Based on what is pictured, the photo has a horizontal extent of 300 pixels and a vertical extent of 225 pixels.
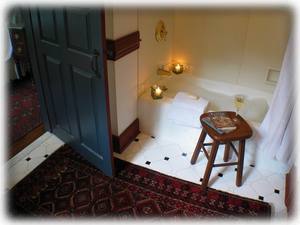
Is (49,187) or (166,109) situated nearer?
(49,187)

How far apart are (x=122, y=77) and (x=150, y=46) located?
53 centimetres

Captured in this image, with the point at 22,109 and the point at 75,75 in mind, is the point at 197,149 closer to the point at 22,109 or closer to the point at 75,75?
the point at 75,75

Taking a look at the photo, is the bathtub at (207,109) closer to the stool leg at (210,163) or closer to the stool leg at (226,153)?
the stool leg at (226,153)

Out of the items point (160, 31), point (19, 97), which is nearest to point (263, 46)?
point (160, 31)

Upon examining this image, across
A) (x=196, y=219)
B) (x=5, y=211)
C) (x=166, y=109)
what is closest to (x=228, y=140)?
(x=196, y=219)

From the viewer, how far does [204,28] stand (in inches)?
99.9

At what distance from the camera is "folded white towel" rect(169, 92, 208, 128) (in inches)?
82.8

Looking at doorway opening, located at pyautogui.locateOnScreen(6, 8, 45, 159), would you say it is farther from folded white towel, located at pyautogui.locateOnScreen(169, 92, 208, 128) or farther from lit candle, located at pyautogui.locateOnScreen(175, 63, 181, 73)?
lit candle, located at pyautogui.locateOnScreen(175, 63, 181, 73)

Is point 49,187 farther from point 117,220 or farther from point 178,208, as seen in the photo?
point 178,208

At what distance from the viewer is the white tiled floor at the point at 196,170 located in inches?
72.0

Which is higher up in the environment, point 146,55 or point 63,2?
point 63,2

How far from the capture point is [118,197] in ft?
5.87

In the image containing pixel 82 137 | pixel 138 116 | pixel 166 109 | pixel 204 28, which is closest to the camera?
pixel 82 137

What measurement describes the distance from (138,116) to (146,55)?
21.5 inches
